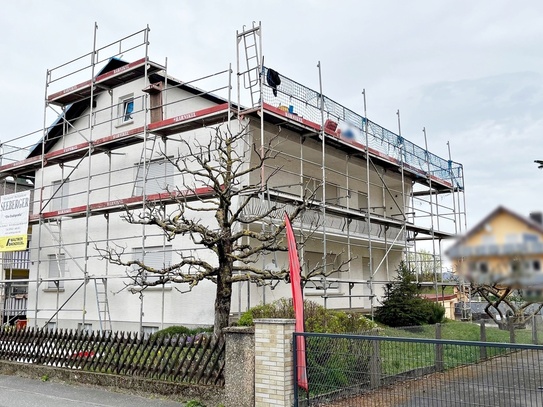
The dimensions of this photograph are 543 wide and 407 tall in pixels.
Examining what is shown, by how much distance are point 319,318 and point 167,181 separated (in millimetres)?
9147

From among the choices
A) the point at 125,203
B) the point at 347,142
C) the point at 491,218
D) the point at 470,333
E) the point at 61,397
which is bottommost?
the point at 61,397

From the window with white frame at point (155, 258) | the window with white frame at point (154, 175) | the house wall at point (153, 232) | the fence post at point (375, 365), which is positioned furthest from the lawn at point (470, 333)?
the window with white frame at point (154, 175)

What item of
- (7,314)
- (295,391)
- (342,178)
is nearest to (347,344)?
(295,391)

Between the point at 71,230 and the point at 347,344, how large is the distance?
14822mm

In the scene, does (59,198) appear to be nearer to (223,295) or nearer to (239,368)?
(223,295)

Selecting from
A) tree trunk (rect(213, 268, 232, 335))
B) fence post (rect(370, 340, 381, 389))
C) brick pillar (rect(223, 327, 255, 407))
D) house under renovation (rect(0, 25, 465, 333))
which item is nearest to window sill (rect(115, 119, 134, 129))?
house under renovation (rect(0, 25, 465, 333))

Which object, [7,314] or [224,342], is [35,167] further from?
[224,342]

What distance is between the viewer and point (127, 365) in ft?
30.6

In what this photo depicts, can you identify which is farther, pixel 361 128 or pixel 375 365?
pixel 361 128

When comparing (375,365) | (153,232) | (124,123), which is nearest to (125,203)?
(153,232)

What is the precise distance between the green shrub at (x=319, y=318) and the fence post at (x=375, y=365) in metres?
1.89

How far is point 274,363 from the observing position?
23.5ft

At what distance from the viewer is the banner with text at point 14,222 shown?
59.8ft

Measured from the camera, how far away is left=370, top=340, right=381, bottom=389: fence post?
22.3 feet
